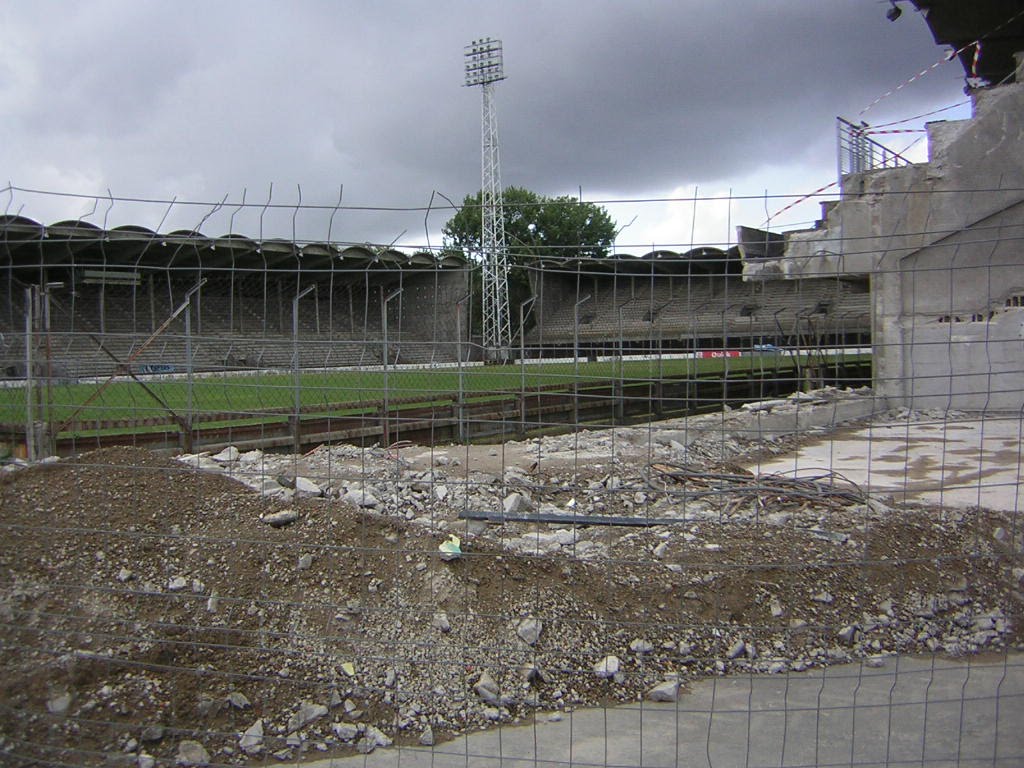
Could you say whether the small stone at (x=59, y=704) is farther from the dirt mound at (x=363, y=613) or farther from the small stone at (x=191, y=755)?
the small stone at (x=191, y=755)

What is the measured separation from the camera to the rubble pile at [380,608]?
12.5 feet

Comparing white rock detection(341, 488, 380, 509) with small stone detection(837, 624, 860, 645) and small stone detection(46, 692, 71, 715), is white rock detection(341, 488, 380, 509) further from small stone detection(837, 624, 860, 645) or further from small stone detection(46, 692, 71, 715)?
small stone detection(837, 624, 860, 645)

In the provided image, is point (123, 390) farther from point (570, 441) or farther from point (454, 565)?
point (454, 565)

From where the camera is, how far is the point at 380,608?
434 cm

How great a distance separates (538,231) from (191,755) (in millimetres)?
4029

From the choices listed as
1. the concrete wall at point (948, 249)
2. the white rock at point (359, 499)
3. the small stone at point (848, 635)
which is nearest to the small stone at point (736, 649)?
the small stone at point (848, 635)

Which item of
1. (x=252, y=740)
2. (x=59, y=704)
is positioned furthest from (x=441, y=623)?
(x=59, y=704)

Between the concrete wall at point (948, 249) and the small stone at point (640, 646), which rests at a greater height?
the concrete wall at point (948, 249)

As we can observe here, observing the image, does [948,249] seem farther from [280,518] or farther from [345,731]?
[345,731]

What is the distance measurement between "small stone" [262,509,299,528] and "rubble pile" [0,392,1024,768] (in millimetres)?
14

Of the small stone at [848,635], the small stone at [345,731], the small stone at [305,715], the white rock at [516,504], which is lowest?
the small stone at [345,731]

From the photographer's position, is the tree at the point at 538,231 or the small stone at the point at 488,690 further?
the small stone at the point at 488,690

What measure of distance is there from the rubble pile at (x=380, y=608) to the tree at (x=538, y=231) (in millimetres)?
1103

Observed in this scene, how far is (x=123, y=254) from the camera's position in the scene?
552 centimetres
